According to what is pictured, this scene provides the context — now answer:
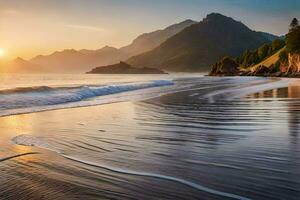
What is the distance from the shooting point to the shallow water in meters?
5.51

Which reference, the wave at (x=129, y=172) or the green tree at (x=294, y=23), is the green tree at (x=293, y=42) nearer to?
the green tree at (x=294, y=23)

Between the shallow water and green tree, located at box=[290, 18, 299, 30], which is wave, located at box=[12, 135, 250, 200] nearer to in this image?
the shallow water

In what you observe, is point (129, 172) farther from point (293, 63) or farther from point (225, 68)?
point (225, 68)

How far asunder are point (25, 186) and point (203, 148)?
3.92 metres

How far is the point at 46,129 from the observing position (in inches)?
473

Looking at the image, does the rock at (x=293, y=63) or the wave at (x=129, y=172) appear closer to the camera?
the wave at (x=129, y=172)

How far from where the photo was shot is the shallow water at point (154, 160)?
5.51 metres

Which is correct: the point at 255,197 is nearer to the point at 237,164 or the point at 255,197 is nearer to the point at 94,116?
the point at 237,164

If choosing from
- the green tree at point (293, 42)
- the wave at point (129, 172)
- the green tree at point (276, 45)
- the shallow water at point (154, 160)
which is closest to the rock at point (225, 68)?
the green tree at point (276, 45)

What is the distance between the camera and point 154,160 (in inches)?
289

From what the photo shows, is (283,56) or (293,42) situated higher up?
(293,42)

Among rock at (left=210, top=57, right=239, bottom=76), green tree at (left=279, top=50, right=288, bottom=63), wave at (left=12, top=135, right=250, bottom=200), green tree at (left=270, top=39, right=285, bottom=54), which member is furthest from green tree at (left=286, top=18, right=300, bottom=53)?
wave at (left=12, top=135, right=250, bottom=200)

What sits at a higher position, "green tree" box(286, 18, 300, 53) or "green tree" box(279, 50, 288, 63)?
"green tree" box(286, 18, 300, 53)

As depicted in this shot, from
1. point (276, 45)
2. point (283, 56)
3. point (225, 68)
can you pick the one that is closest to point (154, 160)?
point (283, 56)
